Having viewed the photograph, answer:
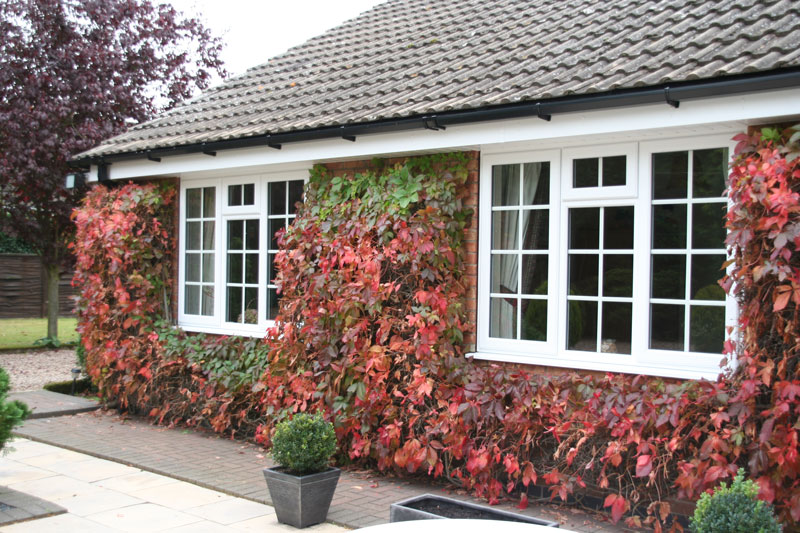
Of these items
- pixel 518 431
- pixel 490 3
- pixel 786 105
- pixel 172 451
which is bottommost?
pixel 172 451

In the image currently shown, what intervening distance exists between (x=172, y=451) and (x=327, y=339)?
6.88ft

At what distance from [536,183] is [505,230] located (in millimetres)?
517

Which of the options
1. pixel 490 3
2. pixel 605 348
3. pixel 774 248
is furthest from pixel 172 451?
pixel 490 3

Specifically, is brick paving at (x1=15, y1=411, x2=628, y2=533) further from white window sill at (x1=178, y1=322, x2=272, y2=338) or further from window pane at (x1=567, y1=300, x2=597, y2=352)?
window pane at (x1=567, y1=300, x2=597, y2=352)

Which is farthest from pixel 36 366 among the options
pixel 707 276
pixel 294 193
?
pixel 707 276

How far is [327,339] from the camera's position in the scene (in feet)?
23.5

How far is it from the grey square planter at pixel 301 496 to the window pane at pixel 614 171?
319 cm

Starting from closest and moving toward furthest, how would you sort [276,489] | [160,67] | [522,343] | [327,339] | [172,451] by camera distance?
[276,489] → [522,343] → [327,339] → [172,451] → [160,67]

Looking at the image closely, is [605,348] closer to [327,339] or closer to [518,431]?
[518,431]

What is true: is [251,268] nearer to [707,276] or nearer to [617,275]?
[617,275]

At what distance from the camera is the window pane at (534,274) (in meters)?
6.53

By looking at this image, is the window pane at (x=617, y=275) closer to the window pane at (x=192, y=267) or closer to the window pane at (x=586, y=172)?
the window pane at (x=586, y=172)

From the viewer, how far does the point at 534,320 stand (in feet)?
21.6

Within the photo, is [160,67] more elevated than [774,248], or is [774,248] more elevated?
[160,67]
